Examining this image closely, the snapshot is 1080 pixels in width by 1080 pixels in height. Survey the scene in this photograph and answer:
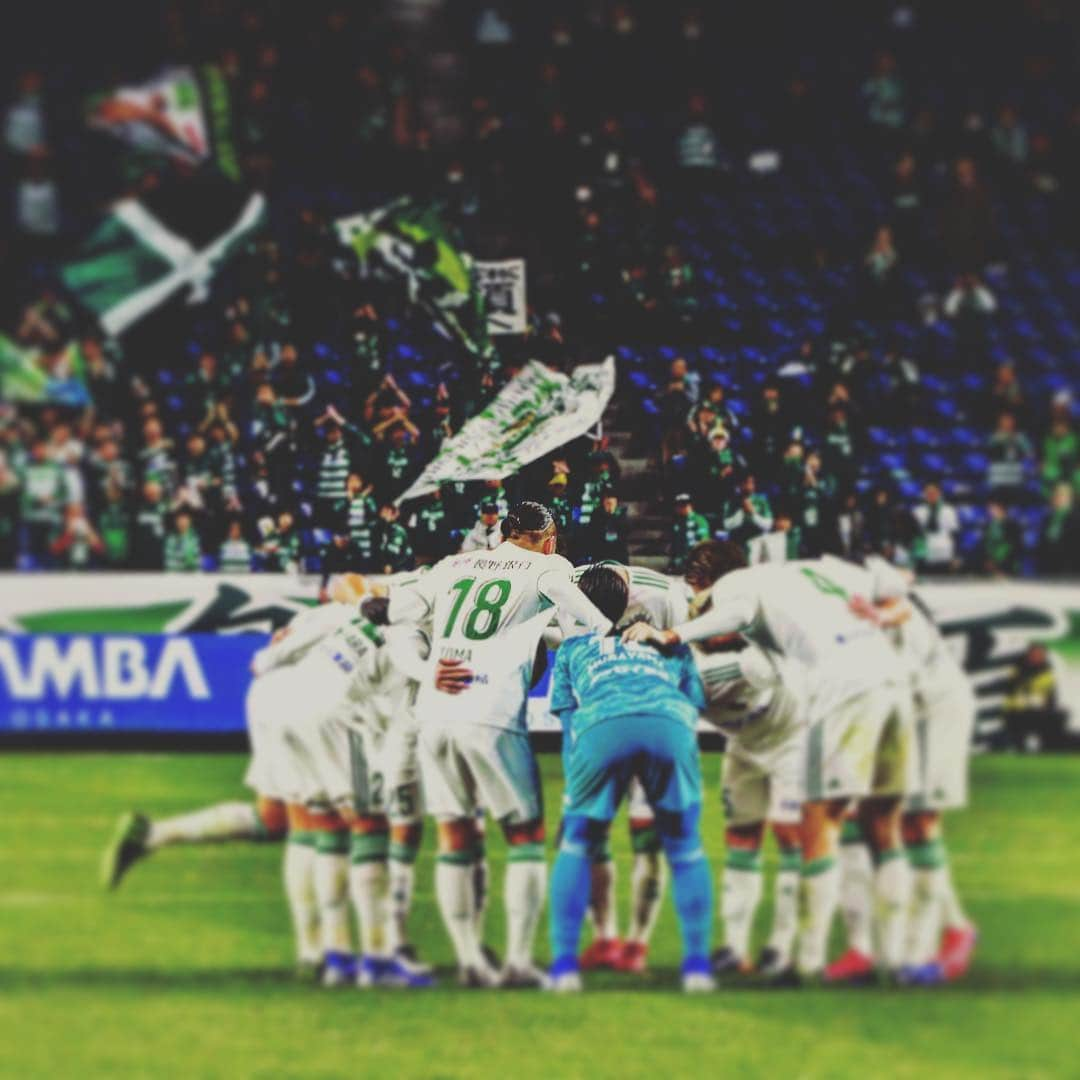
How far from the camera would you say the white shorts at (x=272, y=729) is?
3.50m

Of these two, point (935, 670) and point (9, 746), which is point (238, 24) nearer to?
point (9, 746)

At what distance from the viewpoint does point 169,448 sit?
4.40 meters

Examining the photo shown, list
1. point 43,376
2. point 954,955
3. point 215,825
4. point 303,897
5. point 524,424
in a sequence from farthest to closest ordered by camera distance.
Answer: point 43,376, point 215,825, point 303,897, point 954,955, point 524,424

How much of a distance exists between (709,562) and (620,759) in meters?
0.38

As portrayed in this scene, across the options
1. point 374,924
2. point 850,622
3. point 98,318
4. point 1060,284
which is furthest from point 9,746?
point 1060,284

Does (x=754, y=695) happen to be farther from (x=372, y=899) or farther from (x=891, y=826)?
(x=372, y=899)

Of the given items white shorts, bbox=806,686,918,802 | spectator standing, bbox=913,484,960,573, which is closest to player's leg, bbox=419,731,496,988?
white shorts, bbox=806,686,918,802

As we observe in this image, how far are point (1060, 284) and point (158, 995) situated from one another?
4.52m

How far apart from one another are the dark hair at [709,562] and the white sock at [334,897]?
1.17 m

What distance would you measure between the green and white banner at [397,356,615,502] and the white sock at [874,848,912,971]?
1.24m

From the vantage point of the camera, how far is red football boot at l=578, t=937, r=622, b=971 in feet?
10.5

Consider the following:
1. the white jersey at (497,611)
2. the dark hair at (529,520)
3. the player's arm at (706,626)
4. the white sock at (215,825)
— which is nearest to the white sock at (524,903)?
the white jersey at (497,611)

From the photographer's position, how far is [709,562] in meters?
2.71

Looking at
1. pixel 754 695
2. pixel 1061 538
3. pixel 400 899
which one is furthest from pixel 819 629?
pixel 1061 538
